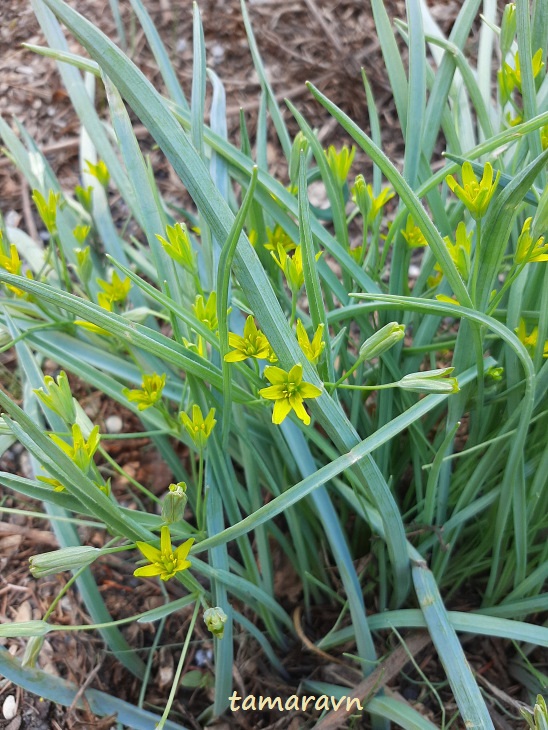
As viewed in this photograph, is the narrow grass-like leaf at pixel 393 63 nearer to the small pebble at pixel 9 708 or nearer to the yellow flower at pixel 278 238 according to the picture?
the yellow flower at pixel 278 238

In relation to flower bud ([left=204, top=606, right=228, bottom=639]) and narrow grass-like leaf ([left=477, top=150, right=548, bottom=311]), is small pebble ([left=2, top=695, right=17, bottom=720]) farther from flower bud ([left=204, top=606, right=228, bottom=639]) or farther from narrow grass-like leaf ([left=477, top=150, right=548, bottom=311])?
narrow grass-like leaf ([left=477, top=150, right=548, bottom=311])

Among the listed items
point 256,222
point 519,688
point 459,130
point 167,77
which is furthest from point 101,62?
point 519,688

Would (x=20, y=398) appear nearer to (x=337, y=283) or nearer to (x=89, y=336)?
(x=89, y=336)

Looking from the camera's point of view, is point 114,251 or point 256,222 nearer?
point 256,222

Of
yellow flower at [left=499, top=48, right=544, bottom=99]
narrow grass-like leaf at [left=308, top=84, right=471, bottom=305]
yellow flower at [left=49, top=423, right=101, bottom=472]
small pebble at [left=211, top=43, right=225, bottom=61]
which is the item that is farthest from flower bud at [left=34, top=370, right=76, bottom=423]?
small pebble at [left=211, top=43, right=225, bottom=61]

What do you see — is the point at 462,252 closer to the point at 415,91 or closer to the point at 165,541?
the point at 415,91

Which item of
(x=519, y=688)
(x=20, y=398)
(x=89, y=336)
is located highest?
(x=89, y=336)
